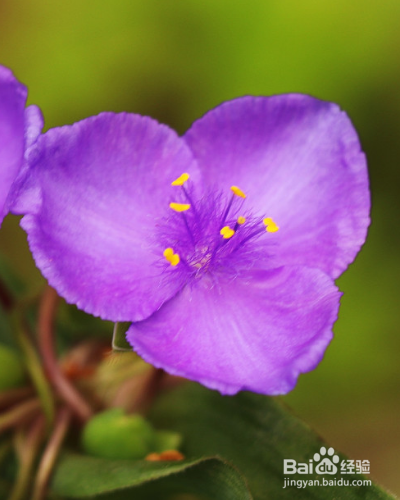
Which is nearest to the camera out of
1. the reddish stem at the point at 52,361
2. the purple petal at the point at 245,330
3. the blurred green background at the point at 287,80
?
the purple petal at the point at 245,330

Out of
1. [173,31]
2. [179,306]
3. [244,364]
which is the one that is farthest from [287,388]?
[173,31]

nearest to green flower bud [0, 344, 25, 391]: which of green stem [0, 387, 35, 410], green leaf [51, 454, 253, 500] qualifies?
green stem [0, 387, 35, 410]

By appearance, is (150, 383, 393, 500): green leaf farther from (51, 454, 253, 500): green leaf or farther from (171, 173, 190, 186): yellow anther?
(171, 173, 190, 186): yellow anther

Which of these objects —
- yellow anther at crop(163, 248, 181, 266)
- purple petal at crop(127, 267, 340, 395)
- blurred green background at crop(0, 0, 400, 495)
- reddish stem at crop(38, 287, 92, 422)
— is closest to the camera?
purple petal at crop(127, 267, 340, 395)

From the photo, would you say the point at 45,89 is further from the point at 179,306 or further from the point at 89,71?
the point at 179,306

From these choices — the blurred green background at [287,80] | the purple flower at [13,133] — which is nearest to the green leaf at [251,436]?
the purple flower at [13,133]

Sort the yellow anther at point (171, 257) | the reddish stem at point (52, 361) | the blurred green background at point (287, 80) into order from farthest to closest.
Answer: the blurred green background at point (287, 80)
the reddish stem at point (52, 361)
the yellow anther at point (171, 257)

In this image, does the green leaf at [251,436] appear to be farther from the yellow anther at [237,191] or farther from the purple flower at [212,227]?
the yellow anther at [237,191]
